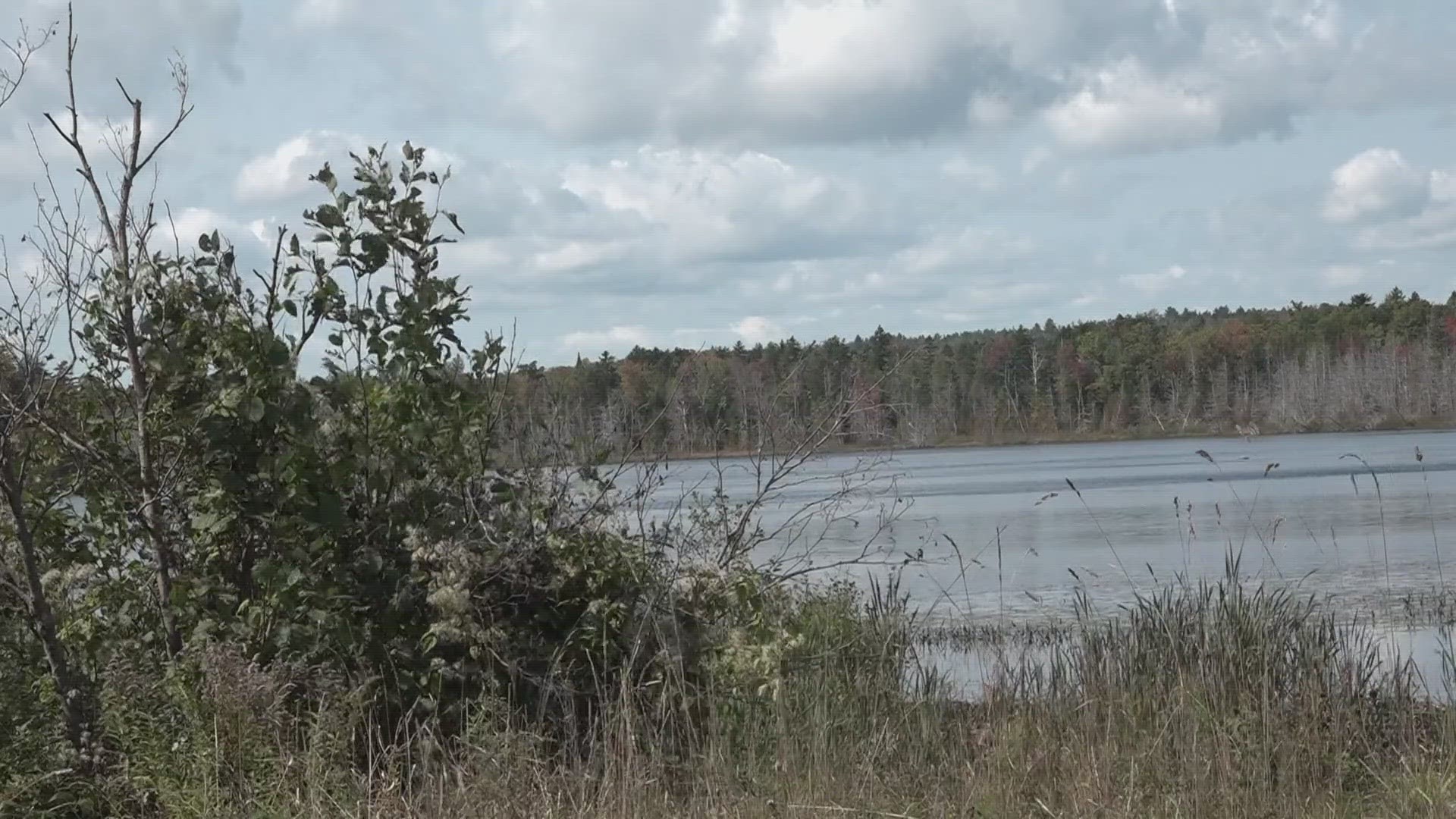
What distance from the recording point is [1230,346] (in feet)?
386

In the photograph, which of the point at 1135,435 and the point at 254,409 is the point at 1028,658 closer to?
the point at 254,409

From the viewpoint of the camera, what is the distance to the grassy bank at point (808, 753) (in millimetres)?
5238

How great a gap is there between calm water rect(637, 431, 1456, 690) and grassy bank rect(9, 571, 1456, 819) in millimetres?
989


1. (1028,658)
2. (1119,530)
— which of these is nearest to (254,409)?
(1028,658)

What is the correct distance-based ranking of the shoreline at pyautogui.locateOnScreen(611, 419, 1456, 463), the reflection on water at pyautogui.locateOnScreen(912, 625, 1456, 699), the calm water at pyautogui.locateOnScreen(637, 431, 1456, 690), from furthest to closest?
the shoreline at pyautogui.locateOnScreen(611, 419, 1456, 463)
the calm water at pyautogui.locateOnScreen(637, 431, 1456, 690)
the reflection on water at pyautogui.locateOnScreen(912, 625, 1456, 699)

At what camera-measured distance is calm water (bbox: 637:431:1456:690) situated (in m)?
8.73

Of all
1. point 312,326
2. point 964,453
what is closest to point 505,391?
point 312,326

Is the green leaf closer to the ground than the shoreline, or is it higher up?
higher up

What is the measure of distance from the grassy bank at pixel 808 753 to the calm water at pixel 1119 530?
3.24ft

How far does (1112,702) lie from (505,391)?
10.0 feet

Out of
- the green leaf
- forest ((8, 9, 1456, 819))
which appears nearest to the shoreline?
forest ((8, 9, 1456, 819))

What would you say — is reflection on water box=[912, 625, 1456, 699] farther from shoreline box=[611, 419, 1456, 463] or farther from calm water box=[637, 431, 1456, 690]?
shoreline box=[611, 419, 1456, 463]

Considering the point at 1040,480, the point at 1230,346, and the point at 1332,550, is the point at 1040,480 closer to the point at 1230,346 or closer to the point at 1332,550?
the point at 1332,550

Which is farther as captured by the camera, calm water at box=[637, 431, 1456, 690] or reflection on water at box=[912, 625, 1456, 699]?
calm water at box=[637, 431, 1456, 690]
